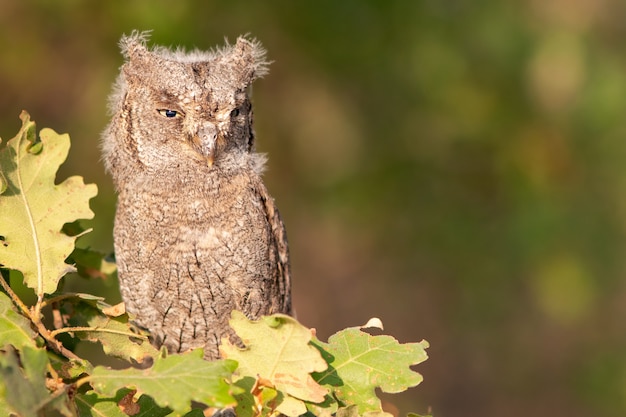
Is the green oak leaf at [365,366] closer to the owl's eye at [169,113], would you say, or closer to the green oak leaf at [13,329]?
the green oak leaf at [13,329]

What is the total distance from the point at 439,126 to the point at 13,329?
3883 mm

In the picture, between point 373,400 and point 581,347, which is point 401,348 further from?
point 581,347

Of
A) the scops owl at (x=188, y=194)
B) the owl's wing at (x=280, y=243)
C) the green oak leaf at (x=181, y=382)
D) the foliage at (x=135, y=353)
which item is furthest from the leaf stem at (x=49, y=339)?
the owl's wing at (x=280, y=243)

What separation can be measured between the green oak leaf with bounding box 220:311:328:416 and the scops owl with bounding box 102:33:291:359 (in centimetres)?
89

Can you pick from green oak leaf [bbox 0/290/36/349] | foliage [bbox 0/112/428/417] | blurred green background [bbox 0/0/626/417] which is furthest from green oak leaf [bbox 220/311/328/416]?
blurred green background [bbox 0/0/626/417]

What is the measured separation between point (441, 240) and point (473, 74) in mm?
1068

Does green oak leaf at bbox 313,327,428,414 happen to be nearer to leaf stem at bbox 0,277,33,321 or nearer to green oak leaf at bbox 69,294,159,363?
green oak leaf at bbox 69,294,159,363

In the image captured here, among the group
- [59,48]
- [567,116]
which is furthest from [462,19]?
[59,48]

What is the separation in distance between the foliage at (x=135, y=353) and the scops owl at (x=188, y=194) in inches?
23.6

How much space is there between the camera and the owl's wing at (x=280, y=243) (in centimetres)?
277

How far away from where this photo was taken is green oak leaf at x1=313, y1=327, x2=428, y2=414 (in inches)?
71.5

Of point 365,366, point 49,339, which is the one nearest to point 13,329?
point 49,339

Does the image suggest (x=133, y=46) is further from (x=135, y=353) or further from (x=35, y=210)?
(x=135, y=353)

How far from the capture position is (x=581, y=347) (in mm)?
5996
